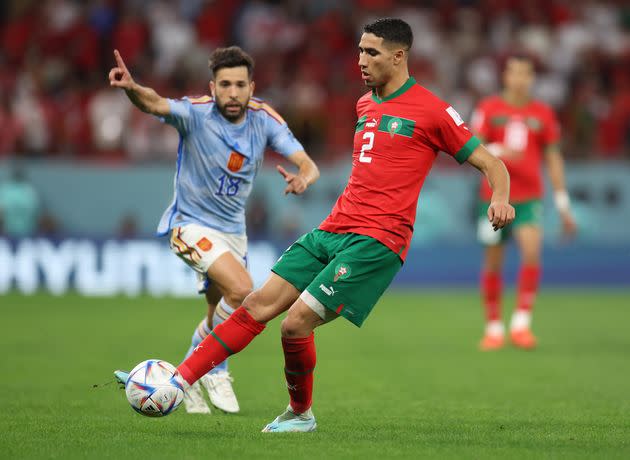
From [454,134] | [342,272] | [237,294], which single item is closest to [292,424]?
[342,272]

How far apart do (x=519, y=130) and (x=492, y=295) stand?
185 cm

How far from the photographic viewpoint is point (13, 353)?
423 inches

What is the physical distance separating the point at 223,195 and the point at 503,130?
5.07m

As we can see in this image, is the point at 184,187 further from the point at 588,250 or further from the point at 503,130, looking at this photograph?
the point at 588,250

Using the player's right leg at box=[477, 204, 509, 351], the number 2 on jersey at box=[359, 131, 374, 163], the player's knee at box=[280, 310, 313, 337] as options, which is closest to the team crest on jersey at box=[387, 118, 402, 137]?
the number 2 on jersey at box=[359, 131, 374, 163]

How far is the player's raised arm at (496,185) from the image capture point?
623 cm

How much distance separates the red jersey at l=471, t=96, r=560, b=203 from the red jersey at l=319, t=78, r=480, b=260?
5.48 metres

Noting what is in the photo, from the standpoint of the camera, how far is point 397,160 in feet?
21.6

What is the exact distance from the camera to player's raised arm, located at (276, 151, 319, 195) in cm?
698

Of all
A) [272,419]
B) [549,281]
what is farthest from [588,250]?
[272,419]

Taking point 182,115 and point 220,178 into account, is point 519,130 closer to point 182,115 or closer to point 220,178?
point 220,178

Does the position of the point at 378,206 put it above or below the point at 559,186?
above

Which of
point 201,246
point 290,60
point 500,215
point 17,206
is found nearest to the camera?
point 500,215

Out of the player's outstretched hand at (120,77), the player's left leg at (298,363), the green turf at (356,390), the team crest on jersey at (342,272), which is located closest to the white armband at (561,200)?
the green turf at (356,390)
